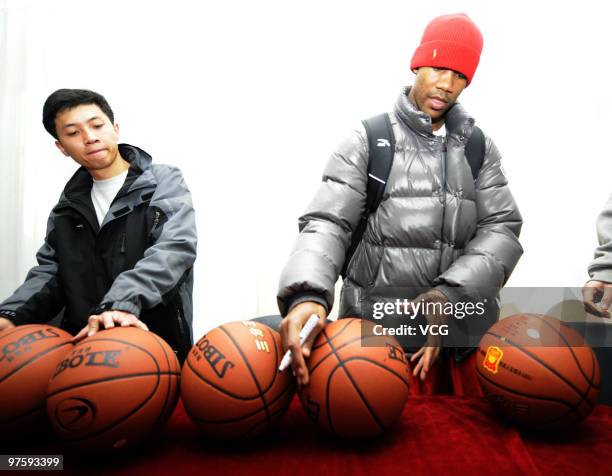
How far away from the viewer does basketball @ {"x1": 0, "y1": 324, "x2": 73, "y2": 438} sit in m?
1.17

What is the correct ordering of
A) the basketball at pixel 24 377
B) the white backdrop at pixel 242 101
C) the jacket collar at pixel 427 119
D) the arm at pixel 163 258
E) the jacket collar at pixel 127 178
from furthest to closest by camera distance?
the white backdrop at pixel 242 101, the jacket collar at pixel 127 178, the jacket collar at pixel 427 119, the arm at pixel 163 258, the basketball at pixel 24 377

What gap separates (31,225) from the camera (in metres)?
2.80

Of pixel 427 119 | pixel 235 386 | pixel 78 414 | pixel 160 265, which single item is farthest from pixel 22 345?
pixel 427 119

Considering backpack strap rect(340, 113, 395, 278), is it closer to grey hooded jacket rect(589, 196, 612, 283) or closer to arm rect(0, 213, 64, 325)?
grey hooded jacket rect(589, 196, 612, 283)

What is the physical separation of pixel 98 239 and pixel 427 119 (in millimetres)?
1244

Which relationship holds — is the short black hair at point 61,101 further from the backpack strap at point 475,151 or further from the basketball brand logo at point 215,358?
the backpack strap at point 475,151

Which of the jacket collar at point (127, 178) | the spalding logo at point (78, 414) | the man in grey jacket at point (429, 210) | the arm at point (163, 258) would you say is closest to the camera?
the spalding logo at point (78, 414)

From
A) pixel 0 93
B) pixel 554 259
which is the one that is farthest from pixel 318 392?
pixel 0 93

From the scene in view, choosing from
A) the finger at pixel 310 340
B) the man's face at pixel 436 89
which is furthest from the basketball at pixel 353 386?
the man's face at pixel 436 89

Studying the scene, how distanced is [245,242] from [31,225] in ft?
4.33

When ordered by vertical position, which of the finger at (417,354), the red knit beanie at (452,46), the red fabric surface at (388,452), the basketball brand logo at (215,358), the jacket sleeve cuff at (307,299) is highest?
the red knit beanie at (452,46)

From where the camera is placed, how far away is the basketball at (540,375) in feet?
3.92

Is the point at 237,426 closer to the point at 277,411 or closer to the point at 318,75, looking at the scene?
the point at 277,411

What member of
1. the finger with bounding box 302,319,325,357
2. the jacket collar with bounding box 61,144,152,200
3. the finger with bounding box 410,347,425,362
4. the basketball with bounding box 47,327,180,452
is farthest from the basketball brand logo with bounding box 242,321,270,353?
the jacket collar with bounding box 61,144,152,200
